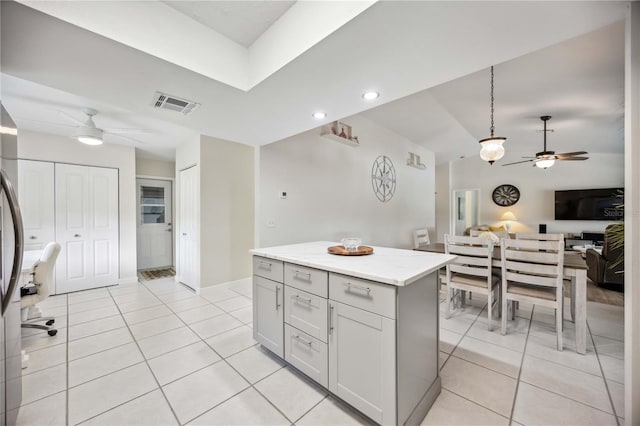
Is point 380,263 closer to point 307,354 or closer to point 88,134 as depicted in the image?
point 307,354

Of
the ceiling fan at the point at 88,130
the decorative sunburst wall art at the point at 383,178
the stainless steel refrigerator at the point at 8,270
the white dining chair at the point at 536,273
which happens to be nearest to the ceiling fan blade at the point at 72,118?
the ceiling fan at the point at 88,130

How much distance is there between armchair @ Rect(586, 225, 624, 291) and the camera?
11.8ft

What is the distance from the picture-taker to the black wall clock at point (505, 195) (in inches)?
284

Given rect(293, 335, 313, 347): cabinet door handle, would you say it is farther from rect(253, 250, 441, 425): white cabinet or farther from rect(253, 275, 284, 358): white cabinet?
rect(253, 275, 284, 358): white cabinet

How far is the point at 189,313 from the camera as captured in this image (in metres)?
3.07

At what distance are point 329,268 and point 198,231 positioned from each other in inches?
114

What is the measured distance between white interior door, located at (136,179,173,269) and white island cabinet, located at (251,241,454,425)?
4.59m

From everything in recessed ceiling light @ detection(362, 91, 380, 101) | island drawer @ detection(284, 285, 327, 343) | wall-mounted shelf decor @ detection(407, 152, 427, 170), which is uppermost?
wall-mounted shelf decor @ detection(407, 152, 427, 170)

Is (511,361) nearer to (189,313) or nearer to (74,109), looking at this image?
(189,313)

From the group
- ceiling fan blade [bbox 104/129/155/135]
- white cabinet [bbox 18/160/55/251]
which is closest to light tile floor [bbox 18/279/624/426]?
white cabinet [bbox 18/160/55/251]

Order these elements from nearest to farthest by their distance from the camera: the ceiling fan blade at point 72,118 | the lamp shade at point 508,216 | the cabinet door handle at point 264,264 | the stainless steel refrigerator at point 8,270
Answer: the stainless steel refrigerator at point 8,270
the cabinet door handle at point 264,264
the ceiling fan blade at point 72,118
the lamp shade at point 508,216

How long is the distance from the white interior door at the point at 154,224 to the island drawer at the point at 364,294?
5157mm

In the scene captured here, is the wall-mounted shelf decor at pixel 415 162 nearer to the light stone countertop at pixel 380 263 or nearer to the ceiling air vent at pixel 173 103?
the light stone countertop at pixel 380 263

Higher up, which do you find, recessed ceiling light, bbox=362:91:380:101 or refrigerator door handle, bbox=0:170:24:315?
recessed ceiling light, bbox=362:91:380:101
